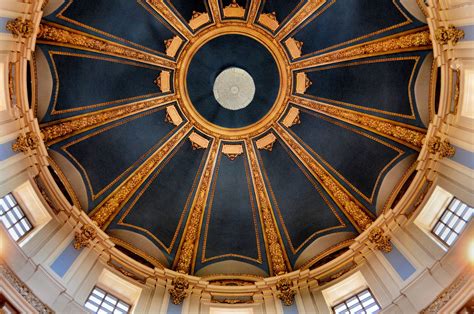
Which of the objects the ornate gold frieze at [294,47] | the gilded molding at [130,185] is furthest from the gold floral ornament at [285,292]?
the ornate gold frieze at [294,47]

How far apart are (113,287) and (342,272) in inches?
352

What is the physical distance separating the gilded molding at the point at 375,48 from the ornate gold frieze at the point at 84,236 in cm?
1269

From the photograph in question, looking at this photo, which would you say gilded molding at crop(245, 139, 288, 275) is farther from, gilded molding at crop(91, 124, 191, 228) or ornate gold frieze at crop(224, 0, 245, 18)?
ornate gold frieze at crop(224, 0, 245, 18)

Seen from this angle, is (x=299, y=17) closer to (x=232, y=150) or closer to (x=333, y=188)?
(x=232, y=150)

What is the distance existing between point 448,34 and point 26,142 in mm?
14961

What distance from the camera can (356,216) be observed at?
1877cm

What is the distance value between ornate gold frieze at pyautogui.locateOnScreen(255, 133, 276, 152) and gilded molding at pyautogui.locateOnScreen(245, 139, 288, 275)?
18.1 inches

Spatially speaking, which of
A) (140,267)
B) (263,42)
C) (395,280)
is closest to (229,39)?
(263,42)

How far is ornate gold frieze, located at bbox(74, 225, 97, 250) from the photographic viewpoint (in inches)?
635

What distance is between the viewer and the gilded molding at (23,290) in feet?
39.1

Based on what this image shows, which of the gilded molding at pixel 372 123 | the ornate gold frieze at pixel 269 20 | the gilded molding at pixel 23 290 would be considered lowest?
the gilded molding at pixel 23 290

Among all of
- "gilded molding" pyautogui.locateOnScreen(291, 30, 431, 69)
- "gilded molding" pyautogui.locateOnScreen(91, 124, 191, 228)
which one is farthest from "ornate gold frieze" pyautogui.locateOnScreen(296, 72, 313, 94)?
"gilded molding" pyautogui.locateOnScreen(91, 124, 191, 228)

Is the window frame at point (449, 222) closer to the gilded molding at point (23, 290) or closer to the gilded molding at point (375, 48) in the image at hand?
the gilded molding at point (375, 48)

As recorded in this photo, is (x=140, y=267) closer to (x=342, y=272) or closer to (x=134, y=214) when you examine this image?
(x=134, y=214)
